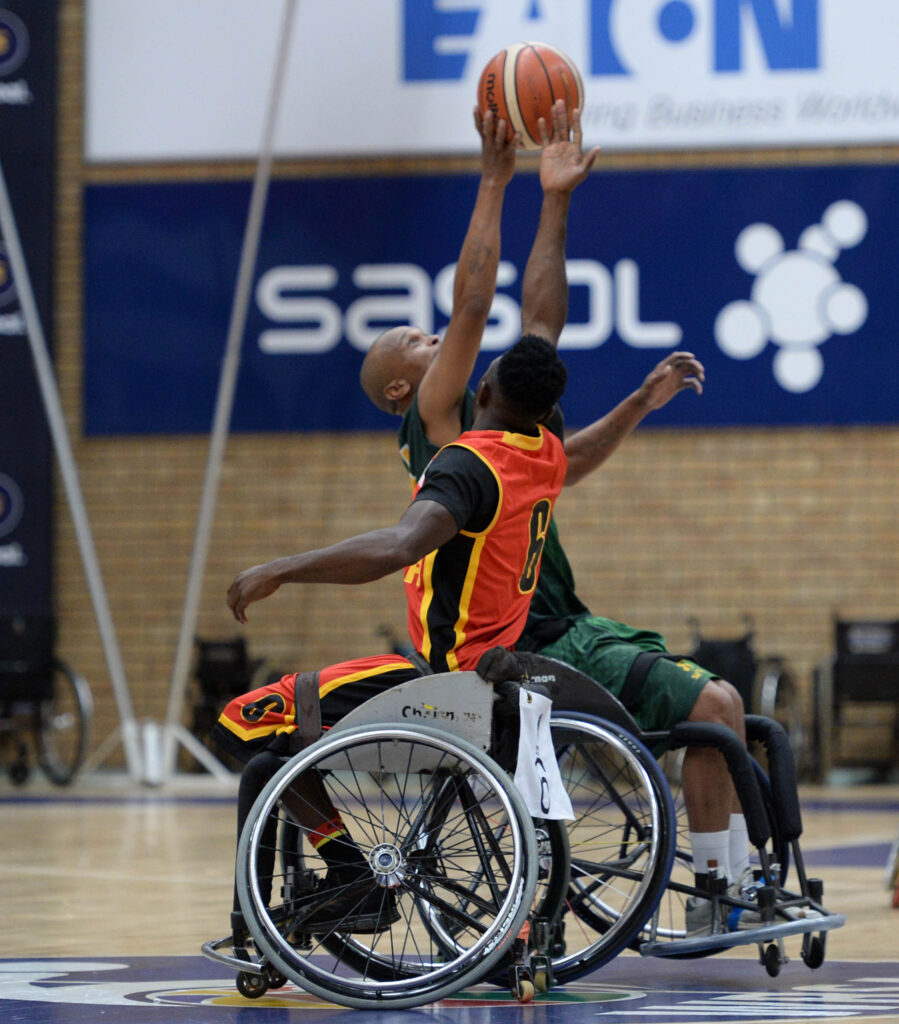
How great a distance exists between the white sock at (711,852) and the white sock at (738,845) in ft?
0.15

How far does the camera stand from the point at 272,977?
3.66 meters

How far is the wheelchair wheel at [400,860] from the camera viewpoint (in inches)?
137

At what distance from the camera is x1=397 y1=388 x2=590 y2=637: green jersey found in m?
4.17

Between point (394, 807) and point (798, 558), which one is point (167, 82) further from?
point (394, 807)

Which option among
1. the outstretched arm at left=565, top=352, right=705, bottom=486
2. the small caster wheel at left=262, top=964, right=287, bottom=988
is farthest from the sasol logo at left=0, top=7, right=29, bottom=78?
the small caster wheel at left=262, top=964, right=287, bottom=988

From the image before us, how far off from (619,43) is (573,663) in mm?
8520

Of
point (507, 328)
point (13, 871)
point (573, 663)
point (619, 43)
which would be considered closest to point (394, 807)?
point (573, 663)

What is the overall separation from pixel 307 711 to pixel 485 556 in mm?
508

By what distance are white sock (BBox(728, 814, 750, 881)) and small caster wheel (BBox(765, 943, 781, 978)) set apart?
18 centimetres

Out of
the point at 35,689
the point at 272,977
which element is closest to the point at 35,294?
the point at 35,689

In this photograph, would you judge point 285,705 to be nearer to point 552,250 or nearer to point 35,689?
point 552,250

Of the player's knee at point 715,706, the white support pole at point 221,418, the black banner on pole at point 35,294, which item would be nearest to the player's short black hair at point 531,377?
the player's knee at point 715,706

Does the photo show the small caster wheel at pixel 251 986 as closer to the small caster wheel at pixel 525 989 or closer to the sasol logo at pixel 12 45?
the small caster wheel at pixel 525 989

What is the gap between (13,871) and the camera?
21.7ft
